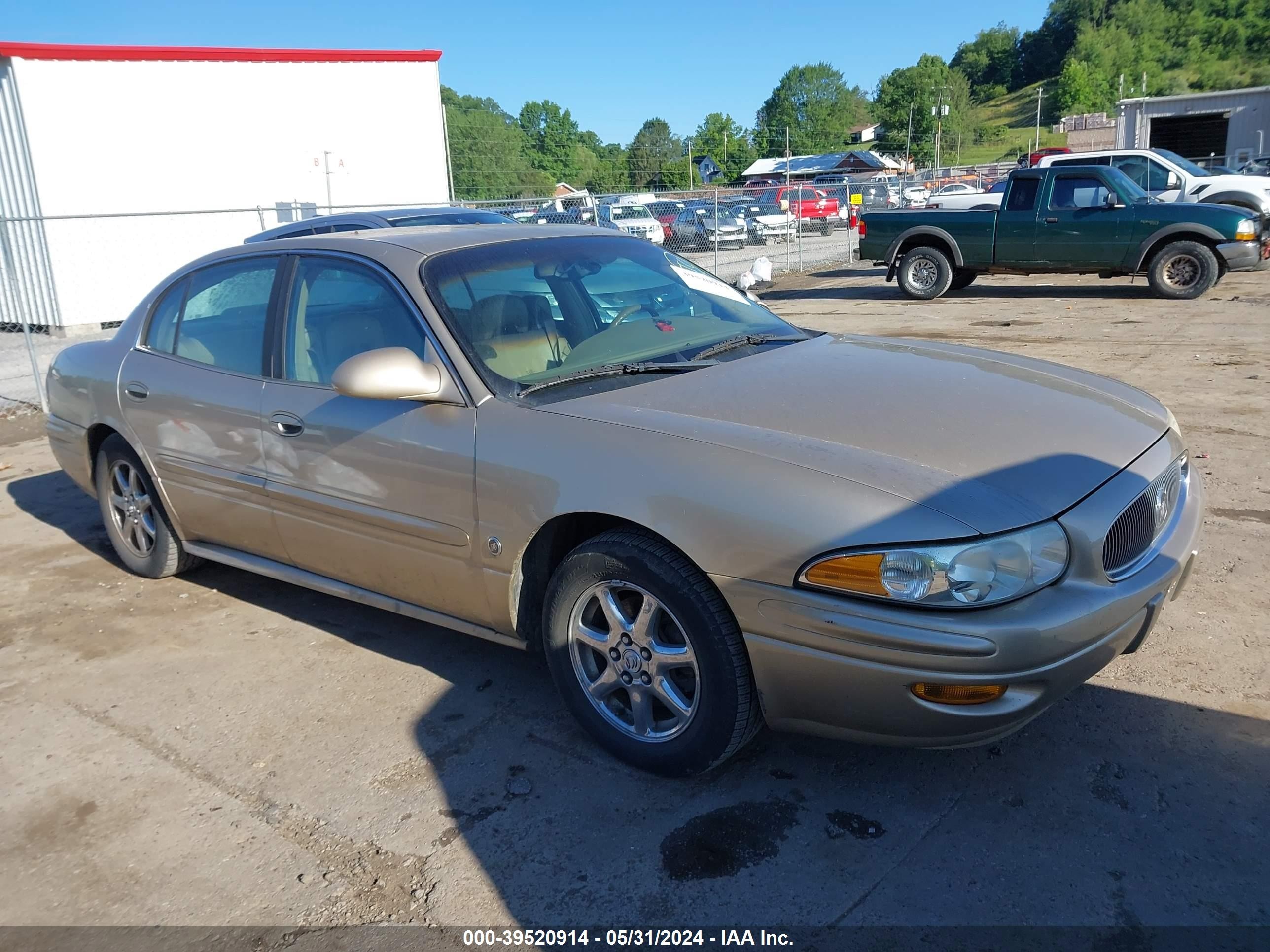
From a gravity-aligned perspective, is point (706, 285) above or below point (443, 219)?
below

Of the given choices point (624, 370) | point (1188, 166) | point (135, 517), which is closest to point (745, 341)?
point (624, 370)

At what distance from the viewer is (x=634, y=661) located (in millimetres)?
3066

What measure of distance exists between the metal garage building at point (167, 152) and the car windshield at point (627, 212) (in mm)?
3560

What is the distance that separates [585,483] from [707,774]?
0.96m

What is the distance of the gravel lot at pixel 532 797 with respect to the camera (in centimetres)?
259

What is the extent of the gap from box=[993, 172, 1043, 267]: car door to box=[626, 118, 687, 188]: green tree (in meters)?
94.8

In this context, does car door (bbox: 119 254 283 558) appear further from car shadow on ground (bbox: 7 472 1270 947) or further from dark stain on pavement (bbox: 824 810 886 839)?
dark stain on pavement (bbox: 824 810 886 839)

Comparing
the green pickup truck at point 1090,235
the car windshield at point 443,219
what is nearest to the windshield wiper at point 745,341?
the car windshield at point 443,219

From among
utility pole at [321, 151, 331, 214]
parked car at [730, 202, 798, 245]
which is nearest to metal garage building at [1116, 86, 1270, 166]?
parked car at [730, 202, 798, 245]

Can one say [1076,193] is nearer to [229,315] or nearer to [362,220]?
[362,220]

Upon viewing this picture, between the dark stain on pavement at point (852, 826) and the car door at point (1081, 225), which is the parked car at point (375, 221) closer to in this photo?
the dark stain on pavement at point (852, 826)

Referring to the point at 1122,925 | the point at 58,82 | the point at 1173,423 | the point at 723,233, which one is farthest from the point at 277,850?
the point at 723,233

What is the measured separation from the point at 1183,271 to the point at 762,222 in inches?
478

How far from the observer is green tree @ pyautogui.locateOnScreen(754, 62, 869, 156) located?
155000mm
